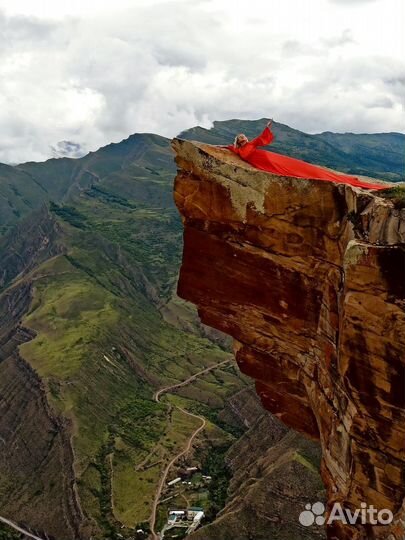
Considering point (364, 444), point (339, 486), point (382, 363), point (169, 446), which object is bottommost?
point (169, 446)

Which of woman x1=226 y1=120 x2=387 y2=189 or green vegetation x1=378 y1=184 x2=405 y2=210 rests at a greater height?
woman x1=226 y1=120 x2=387 y2=189

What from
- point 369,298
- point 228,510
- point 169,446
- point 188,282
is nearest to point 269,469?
point 228,510

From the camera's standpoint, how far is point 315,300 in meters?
28.5

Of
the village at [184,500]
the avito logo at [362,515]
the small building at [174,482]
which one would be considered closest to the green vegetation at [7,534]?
the village at [184,500]

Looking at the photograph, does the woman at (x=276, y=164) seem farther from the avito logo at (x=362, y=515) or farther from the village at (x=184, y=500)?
the village at (x=184, y=500)

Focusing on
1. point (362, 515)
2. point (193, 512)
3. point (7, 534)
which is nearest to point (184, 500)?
point (193, 512)

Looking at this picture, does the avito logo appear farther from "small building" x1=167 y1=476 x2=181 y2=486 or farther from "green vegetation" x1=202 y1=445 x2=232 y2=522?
"small building" x1=167 y1=476 x2=181 y2=486

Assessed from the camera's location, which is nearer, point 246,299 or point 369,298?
point 369,298

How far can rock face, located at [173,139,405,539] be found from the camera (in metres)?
23.8

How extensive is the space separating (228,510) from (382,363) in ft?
354

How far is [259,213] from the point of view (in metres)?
29.6

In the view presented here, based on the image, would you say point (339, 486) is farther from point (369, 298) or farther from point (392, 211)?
point (392, 211)

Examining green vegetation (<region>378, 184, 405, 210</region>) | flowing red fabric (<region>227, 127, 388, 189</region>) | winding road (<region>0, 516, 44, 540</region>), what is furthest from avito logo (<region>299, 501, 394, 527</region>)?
winding road (<region>0, 516, 44, 540</region>)

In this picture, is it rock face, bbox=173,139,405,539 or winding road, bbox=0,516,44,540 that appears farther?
winding road, bbox=0,516,44,540
